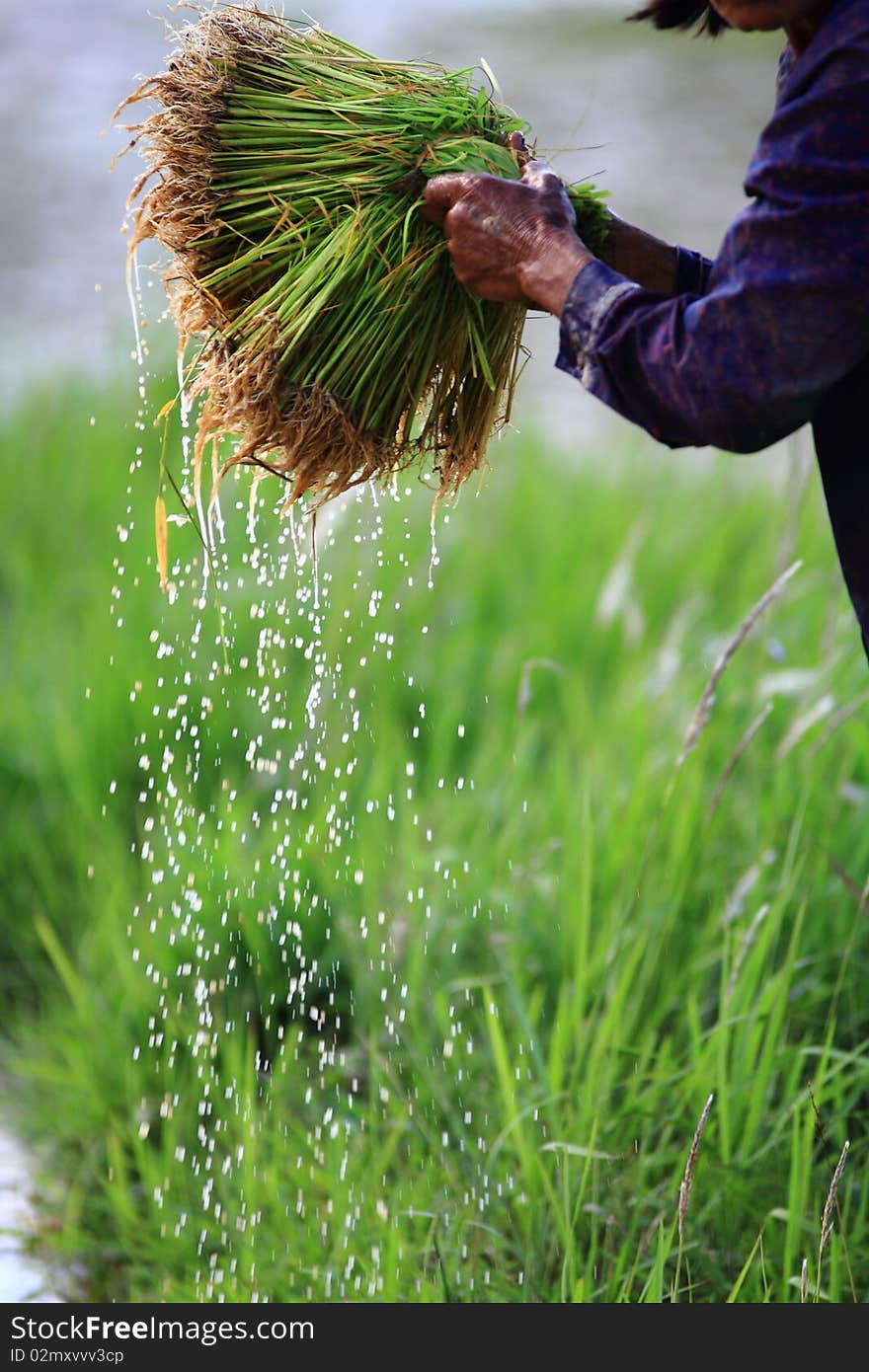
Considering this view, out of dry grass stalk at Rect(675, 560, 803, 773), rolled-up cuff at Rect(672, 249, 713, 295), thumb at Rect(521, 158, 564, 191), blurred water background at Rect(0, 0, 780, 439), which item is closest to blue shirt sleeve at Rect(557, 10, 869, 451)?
thumb at Rect(521, 158, 564, 191)

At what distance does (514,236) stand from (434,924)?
5.21 ft

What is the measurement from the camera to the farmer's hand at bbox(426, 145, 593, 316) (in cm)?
181

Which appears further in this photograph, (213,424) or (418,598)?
(418,598)

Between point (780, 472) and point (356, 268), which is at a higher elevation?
point (780, 472)

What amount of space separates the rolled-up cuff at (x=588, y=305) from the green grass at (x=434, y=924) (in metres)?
0.81

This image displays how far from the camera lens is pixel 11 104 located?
830 cm

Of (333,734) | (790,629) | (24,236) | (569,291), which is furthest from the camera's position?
(24,236)

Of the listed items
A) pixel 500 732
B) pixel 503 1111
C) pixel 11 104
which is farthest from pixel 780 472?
pixel 11 104

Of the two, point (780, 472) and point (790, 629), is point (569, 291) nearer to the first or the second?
point (790, 629)

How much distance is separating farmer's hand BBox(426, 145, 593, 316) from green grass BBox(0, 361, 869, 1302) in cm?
72

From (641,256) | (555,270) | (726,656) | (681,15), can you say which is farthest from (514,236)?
(726,656)

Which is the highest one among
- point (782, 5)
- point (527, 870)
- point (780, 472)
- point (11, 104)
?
point (11, 104)

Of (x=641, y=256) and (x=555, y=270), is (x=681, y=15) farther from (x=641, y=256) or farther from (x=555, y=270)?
(x=555, y=270)

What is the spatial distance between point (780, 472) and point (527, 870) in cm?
288
